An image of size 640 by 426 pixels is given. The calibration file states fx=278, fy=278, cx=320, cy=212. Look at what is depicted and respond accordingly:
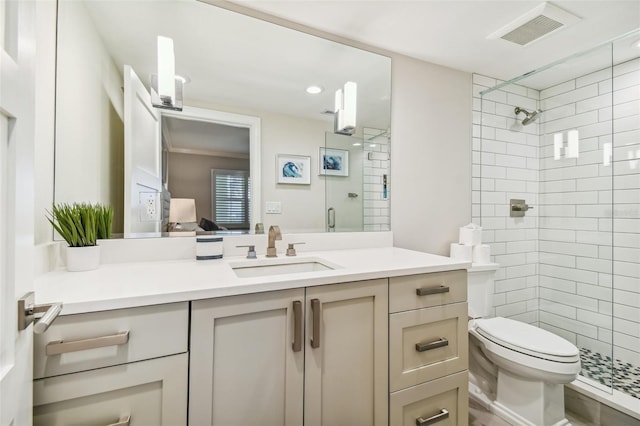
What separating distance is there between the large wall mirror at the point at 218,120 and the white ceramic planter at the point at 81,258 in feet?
0.58

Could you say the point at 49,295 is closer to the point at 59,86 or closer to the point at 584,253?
the point at 59,86

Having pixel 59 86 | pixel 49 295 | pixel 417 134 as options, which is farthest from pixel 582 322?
pixel 59 86

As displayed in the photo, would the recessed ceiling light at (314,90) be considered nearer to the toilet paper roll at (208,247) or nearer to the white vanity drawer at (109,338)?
the toilet paper roll at (208,247)

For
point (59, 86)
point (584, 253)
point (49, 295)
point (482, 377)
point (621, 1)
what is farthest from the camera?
point (584, 253)

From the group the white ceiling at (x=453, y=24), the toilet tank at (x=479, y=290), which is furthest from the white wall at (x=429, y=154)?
the toilet tank at (x=479, y=290)

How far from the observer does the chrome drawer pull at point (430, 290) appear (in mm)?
1144

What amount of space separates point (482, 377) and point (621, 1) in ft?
7.28

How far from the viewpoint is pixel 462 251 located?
6.28 feet

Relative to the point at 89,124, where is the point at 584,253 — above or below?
below

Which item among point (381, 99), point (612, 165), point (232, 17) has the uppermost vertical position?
point (232, 17)

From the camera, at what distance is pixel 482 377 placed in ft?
5.79

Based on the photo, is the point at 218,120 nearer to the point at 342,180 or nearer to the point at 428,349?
the point at 342,180

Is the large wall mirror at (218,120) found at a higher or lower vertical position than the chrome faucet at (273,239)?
Result: higher

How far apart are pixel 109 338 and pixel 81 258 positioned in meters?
0.54
